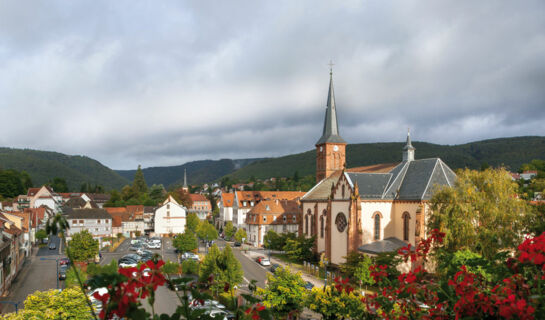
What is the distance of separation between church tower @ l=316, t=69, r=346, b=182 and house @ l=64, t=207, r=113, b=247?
44683mm

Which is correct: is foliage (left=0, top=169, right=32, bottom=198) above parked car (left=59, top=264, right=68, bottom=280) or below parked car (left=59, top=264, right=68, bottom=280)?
above

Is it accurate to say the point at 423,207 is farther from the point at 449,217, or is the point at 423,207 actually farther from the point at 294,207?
the point at 294,207

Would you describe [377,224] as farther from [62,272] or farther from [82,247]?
[62,272]

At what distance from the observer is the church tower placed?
56.7m

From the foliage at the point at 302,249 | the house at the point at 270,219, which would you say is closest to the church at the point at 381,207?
the foliage at the point at 302,249

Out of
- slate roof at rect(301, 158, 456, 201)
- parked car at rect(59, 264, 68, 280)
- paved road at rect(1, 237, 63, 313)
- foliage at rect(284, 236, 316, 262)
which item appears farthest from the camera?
foliage at rect(284, 236, 316, 262)

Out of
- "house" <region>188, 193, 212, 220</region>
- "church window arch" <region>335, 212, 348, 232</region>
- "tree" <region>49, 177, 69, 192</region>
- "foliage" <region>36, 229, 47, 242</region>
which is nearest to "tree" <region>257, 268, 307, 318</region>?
"foliage" <region>36, 229, 47, 242</region>

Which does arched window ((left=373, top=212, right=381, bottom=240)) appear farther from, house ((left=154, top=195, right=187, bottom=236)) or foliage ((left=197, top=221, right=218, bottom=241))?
house ((left=154, top=195, right=187, bottom=236))

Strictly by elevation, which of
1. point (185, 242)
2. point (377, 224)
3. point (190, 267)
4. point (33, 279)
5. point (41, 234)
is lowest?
point (33, 279)

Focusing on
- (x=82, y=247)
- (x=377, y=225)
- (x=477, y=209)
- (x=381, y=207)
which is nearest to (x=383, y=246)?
(x=377, y=225)

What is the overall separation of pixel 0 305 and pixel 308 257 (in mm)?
31464

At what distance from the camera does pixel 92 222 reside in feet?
244

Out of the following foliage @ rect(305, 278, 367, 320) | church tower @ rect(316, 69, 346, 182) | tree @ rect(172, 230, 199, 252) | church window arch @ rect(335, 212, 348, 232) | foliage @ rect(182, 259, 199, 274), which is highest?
church tower @ rect(316, 69, 346, 182)

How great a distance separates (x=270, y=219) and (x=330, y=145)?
717 inches
